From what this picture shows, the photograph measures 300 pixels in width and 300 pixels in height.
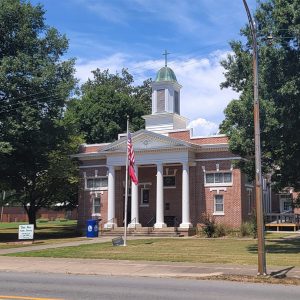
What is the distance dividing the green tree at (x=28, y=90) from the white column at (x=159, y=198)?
7.64 metres

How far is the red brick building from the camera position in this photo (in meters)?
38.5

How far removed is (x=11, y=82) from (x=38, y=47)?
432cm

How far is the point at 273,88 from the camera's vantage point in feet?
73.0

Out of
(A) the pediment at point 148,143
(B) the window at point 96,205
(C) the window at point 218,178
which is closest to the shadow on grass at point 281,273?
(C) the window at point 218,178

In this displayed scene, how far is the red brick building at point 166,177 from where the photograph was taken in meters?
38.5

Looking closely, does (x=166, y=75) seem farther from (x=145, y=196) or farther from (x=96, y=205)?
(x=96, y=205)

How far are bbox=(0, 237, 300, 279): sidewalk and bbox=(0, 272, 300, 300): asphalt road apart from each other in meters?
1.30

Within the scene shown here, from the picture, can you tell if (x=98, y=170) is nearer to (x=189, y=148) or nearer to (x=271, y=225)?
(x=189, y=148)

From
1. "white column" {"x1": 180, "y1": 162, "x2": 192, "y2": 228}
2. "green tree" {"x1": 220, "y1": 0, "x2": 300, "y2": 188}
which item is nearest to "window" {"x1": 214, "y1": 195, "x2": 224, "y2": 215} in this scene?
"white column" {"x1": 180, "y1": 162, "x2": 192, "y2": 228}

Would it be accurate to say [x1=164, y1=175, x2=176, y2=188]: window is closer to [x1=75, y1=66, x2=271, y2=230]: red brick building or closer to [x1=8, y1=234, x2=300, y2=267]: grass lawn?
[x1=75, y1=66, x2=271, y2=230]: red brick building

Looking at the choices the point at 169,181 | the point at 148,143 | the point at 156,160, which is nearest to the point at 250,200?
the point at 169,181

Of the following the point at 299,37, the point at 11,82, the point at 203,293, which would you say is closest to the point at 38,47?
the point at 11,82

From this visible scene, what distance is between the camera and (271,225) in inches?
1631

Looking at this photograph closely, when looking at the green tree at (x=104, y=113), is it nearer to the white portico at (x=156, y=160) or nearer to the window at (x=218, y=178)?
the white portico at (x=156, y=160)
